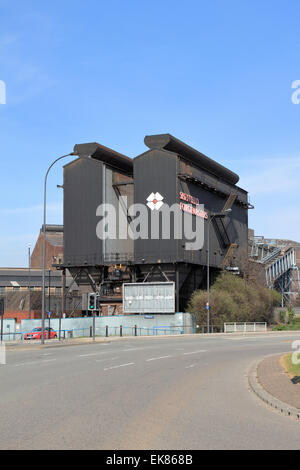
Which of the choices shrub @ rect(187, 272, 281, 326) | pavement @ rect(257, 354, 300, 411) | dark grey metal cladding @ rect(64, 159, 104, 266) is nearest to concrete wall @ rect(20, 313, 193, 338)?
shrub @ rect(187, 272, 281, 326)

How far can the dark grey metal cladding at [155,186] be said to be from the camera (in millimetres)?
68312

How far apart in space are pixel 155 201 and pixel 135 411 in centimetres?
5861

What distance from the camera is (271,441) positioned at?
8.38 m

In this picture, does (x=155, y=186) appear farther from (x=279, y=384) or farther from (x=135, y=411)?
(x=135, y=411)

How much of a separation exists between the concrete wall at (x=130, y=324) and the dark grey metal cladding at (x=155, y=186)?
743cm

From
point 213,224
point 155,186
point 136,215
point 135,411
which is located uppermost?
point 155,186

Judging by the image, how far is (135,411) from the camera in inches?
438

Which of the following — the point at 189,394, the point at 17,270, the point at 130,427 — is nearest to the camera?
the point at 130,427

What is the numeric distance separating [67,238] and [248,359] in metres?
52.4

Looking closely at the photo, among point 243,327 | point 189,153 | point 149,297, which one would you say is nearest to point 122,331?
point 149,297

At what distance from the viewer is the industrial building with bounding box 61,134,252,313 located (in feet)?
226

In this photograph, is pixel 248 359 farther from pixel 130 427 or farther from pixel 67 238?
pixel 67 238

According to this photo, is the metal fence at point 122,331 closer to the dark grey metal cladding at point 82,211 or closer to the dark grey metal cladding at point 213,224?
the dark grey metal cladding at point 213,224
